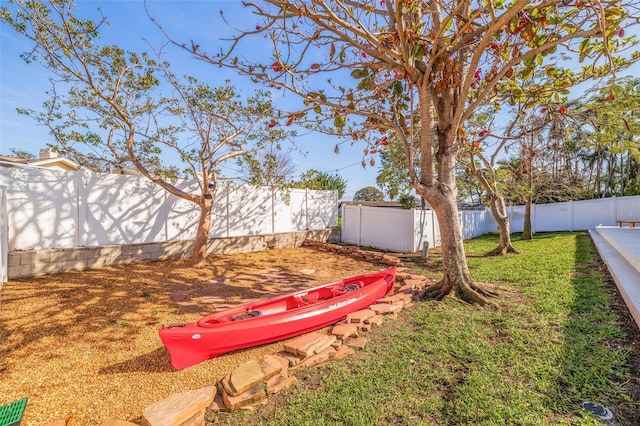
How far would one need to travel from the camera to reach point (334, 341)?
340 centimetres

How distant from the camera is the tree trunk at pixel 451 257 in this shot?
512cm

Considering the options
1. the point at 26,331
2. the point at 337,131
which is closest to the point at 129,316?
the point at 26,331

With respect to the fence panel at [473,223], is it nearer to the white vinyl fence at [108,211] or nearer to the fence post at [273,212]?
the fence post at [273,212]

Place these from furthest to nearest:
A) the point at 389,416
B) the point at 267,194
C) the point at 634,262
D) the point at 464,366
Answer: the point at 267,194
the point at 634,262
the point at 464,366
the point at 389,416

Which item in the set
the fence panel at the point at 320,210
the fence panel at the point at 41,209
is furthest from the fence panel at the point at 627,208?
the fence panel at the point at 41,209

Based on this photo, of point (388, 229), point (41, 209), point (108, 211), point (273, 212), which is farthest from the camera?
point (388, 229)

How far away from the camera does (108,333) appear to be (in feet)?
12.2

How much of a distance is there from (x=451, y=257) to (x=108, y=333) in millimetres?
5496

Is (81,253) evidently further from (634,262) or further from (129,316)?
(634,262)

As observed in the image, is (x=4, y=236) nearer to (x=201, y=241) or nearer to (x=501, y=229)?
(x=201, y=241)

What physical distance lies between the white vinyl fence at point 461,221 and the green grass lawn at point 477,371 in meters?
5.98

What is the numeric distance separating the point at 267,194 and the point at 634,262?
9.74 m

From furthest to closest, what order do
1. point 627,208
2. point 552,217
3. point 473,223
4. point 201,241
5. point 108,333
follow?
1. point 552,217
2. point 473,223
3. point 627,208
4. point 201,241
5. point 108,333

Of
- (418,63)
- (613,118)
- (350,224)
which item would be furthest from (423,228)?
(418,63)
